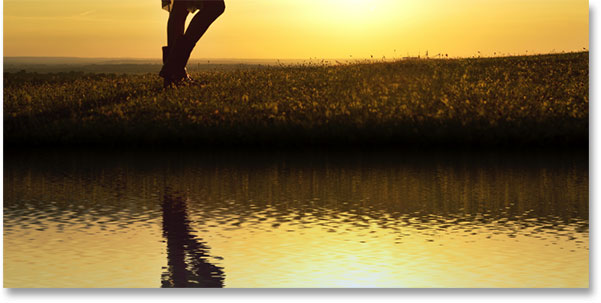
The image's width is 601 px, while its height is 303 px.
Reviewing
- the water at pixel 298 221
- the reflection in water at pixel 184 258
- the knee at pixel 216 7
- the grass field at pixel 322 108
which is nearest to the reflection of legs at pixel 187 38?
the knee at pixel 216 7

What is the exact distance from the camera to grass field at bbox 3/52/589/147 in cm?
2834

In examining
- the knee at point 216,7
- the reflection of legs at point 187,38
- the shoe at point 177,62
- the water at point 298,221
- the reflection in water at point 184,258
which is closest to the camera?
the reflection in water at point 184,258

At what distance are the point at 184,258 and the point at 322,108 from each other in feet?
61.5

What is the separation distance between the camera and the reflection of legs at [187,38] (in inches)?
1382

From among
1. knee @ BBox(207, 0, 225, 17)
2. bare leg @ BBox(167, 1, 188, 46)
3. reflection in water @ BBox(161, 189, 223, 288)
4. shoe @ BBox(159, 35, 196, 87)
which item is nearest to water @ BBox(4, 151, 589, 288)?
reflection in water @ BBox(161, 189, 223, 288)

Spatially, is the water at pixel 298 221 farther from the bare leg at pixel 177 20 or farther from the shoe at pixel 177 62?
the bare leg at pixel 177 20

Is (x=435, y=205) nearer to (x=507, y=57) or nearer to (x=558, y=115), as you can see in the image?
(x=558, y=115)

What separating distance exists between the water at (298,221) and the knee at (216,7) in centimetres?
1049

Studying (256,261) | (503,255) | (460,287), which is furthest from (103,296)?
(503,255)

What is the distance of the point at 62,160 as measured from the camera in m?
25.7

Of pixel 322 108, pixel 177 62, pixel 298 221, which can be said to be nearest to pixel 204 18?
pixel 177 62

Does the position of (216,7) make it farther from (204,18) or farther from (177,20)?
(177,20)

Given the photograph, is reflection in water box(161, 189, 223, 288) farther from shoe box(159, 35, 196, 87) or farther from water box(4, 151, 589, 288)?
shoe box(159, 35, 196, 87)

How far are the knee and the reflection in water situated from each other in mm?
18596
